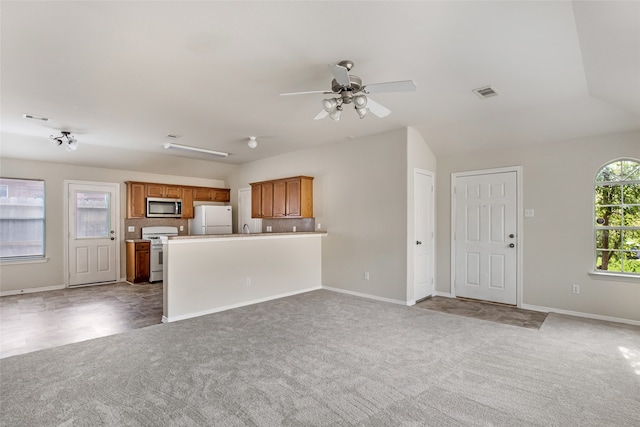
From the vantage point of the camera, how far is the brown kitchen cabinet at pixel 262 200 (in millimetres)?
6869

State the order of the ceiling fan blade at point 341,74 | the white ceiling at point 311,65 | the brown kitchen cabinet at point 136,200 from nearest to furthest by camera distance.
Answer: the white ceiling at point 311,65
the ceiling fan blade at point 341,74
the brown kitchen cabinet at point 136,200

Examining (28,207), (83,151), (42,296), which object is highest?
(83,151)

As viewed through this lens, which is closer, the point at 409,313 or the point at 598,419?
the point at 598,419

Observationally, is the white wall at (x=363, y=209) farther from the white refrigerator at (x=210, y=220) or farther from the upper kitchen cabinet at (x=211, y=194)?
the upper kitchen cabinet at (x=211, y=194)

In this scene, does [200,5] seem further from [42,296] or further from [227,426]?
[42,296]

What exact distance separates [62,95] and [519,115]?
5462 millimetres

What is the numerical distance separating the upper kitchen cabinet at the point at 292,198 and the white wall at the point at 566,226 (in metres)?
3.19

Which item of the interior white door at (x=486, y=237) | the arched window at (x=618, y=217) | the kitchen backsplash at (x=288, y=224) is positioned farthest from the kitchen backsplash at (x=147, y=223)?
the arched window at (x=618, y=217)

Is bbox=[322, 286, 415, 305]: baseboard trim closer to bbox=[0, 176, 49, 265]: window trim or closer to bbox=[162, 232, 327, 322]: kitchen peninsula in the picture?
bbox=[162, 232, 327, 322]: kitchen peninsula

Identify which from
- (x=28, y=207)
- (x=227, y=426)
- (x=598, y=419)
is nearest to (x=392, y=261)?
(x=598, y=419)

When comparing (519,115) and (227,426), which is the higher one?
(519,115)

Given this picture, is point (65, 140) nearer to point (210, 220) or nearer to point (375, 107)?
point (210, 220)

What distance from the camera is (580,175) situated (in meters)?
4.37

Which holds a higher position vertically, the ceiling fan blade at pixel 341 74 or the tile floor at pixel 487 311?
the ceiling fan blade at pixel 341 74
